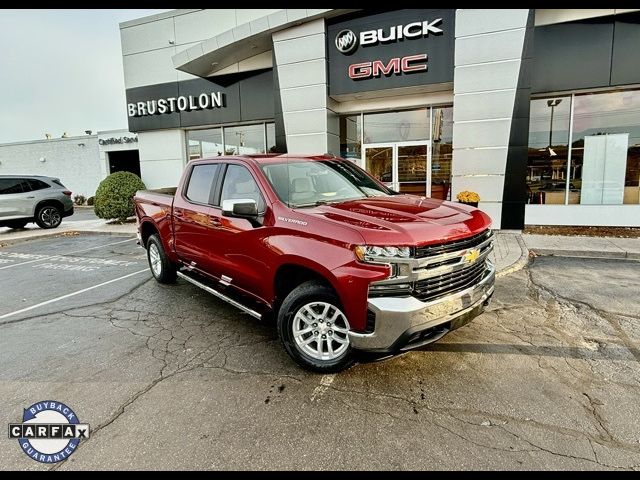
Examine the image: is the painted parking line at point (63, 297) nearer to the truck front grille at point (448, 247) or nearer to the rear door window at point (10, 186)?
the truck front grille at point (448, 247)

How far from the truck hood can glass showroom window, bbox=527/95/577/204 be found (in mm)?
8617

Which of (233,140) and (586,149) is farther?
(233,140)

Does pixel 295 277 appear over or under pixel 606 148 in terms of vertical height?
under

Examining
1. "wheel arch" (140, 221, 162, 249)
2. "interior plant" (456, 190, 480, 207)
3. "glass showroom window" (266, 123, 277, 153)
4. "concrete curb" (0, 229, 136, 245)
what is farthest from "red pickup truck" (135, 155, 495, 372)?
"glass showroom window" (266, 123, 277, 153)

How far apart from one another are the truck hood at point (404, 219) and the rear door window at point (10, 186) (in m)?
14.5

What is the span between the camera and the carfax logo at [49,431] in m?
2.65

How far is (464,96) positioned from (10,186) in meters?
15.0

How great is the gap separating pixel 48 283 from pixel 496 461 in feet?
24.8

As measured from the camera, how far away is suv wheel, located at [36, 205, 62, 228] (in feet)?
46.6

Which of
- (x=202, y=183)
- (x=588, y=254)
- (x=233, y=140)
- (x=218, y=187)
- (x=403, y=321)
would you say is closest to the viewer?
(x=403, y=321)

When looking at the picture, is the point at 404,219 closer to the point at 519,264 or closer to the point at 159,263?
the point at 159,263

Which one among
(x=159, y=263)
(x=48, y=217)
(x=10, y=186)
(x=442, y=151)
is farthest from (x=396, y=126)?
(x=10, y=186)

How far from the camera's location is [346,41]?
11.3 metres

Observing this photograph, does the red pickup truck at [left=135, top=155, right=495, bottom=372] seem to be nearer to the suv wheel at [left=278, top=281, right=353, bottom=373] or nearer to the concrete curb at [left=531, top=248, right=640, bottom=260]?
the suv wheel at [left=278, top=281, right=353, bottom=373]
